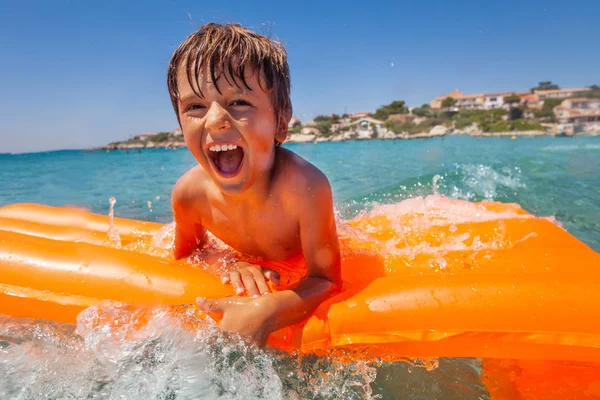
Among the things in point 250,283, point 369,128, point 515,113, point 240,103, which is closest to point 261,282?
point 250,283

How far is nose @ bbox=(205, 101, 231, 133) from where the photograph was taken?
4.75 ft

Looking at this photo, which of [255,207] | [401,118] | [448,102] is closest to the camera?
[255,207]

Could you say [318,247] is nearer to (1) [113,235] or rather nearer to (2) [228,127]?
(2) [228,127]

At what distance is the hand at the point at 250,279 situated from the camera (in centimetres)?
166

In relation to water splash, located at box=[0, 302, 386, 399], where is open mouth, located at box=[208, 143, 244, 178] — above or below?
above

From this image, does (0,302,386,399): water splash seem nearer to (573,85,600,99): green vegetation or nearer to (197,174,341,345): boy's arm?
(197,174,341,345): boy's arm

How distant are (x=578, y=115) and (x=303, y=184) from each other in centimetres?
5401

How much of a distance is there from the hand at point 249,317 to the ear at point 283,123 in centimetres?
69

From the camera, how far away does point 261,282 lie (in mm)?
1698

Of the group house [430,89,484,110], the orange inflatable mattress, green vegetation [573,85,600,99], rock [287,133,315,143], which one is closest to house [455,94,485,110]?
house [430,89,484,110]

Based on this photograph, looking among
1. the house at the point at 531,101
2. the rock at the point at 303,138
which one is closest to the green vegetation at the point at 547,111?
the house at the point at 531,101

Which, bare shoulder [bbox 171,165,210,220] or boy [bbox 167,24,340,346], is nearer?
boy [bbox 167,24,340,346]

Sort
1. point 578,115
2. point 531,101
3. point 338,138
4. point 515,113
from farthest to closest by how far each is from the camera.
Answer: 1. point 531,101
2. point 338,138
3. point 515,113
4. point 578,115

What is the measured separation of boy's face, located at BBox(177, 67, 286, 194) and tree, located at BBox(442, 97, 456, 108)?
72.4m
